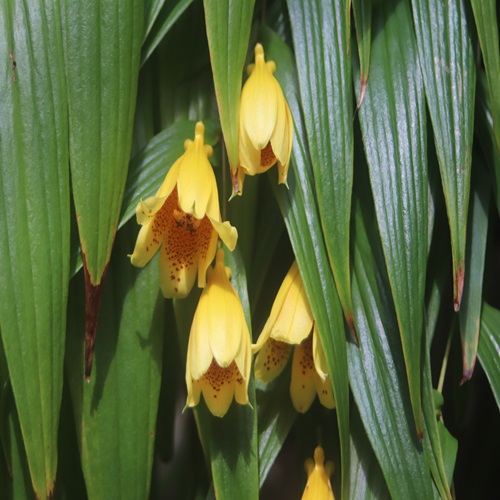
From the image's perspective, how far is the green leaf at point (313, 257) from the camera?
643 millimetres

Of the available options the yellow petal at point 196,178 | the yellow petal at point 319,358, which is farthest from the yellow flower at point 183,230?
the yellow petal at point 319,358

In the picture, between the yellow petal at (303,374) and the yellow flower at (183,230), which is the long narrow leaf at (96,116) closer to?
the yellow flower at (183,230)

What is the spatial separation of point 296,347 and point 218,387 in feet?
0.27

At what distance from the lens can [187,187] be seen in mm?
618

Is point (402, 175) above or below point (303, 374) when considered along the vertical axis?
above

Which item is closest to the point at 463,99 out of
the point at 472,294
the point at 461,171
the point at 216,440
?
the point at 461,171

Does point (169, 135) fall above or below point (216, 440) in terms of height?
above

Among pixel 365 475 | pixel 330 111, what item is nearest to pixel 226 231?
pixel 330 111

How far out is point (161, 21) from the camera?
674mm

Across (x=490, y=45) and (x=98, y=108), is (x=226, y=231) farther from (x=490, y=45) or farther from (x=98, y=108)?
(x=490, y=45)

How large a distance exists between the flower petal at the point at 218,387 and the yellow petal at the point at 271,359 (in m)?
0.05

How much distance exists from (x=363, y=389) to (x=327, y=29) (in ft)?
1.02

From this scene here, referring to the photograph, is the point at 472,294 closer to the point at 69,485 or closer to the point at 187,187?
the point at 187,187

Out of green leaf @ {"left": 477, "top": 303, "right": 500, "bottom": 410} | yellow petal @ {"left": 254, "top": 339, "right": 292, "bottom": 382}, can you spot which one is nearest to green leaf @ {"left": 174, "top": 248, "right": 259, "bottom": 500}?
yellow petal @ {"left": 254, "top": 339, "right": 292, "bottom": 382}
